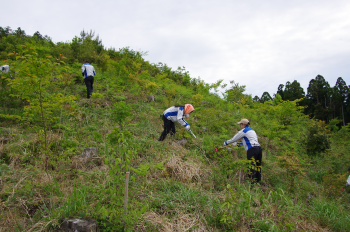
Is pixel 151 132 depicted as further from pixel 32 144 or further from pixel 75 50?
pixel 75 50

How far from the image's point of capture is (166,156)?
4.88m

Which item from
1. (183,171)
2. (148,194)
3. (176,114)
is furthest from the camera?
(176,114)

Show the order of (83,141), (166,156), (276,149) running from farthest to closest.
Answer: (276,149), (83,141), (166,156)

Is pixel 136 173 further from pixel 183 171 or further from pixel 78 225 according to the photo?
pixel 78 225

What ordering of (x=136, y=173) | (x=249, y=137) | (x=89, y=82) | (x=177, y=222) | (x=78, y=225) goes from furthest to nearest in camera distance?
1. (x=89, y=82)
2. (x=249, y=137)
3. (x=136, y=173)
4. (x=177, y=222)
5. (x=78, y=225)

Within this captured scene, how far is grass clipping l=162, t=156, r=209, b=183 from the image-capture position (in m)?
4.12

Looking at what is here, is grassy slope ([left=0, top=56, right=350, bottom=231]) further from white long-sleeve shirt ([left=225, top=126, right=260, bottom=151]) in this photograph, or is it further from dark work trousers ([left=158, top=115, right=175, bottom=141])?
white long-sleeve shirt ([left=225, top=126, right=260, bottom=151])

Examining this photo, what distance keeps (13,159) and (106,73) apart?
7.61m

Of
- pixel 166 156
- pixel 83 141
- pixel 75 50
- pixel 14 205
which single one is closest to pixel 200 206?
pixel 166 156

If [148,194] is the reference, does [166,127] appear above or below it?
above

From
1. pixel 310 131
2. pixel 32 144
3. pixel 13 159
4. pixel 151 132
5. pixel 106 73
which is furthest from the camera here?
pixel 106 73

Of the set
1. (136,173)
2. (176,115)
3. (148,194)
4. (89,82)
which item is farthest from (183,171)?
(89,82)

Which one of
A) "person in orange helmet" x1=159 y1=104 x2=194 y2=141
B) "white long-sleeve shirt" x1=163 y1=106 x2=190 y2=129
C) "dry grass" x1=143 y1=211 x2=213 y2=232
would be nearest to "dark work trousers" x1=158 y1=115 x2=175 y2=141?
"person in orange helmet" x1=159 y1=104 x2=194 y2=141

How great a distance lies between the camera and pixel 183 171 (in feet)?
13.9
